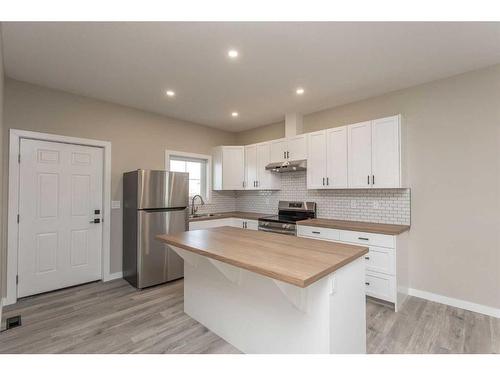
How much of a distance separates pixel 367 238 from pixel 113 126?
391 centimetres

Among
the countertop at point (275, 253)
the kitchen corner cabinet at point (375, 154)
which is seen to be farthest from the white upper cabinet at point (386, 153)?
the countertop at point (275, 253)

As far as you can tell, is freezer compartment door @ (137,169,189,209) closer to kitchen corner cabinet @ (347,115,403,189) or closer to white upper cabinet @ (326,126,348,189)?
white upper cabinet @ (326,126,348,189)

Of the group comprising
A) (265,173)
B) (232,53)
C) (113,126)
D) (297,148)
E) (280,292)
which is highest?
(232,53)

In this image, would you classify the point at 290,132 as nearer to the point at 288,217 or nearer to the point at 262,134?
the point at 262,134

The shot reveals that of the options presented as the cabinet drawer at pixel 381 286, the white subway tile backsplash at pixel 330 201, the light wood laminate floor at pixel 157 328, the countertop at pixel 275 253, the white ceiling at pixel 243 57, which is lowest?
the light wood laminate floor at pixel 157 328

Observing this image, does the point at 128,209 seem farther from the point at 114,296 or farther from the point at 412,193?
the point at 412,193

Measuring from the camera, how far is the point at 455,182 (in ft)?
9.05

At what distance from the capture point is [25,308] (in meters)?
2.70

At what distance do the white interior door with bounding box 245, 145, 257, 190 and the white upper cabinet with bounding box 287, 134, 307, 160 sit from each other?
32.1 inches

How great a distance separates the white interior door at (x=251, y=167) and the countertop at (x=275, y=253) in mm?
2375

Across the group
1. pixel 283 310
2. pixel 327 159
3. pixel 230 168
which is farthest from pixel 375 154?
pixel 230 168

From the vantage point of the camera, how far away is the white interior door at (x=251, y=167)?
15.2 ft

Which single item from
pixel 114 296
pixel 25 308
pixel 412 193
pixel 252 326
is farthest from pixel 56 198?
pixel 412 193

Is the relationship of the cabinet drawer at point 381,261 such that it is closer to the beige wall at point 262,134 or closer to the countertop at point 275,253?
the countertop at point 275,253
